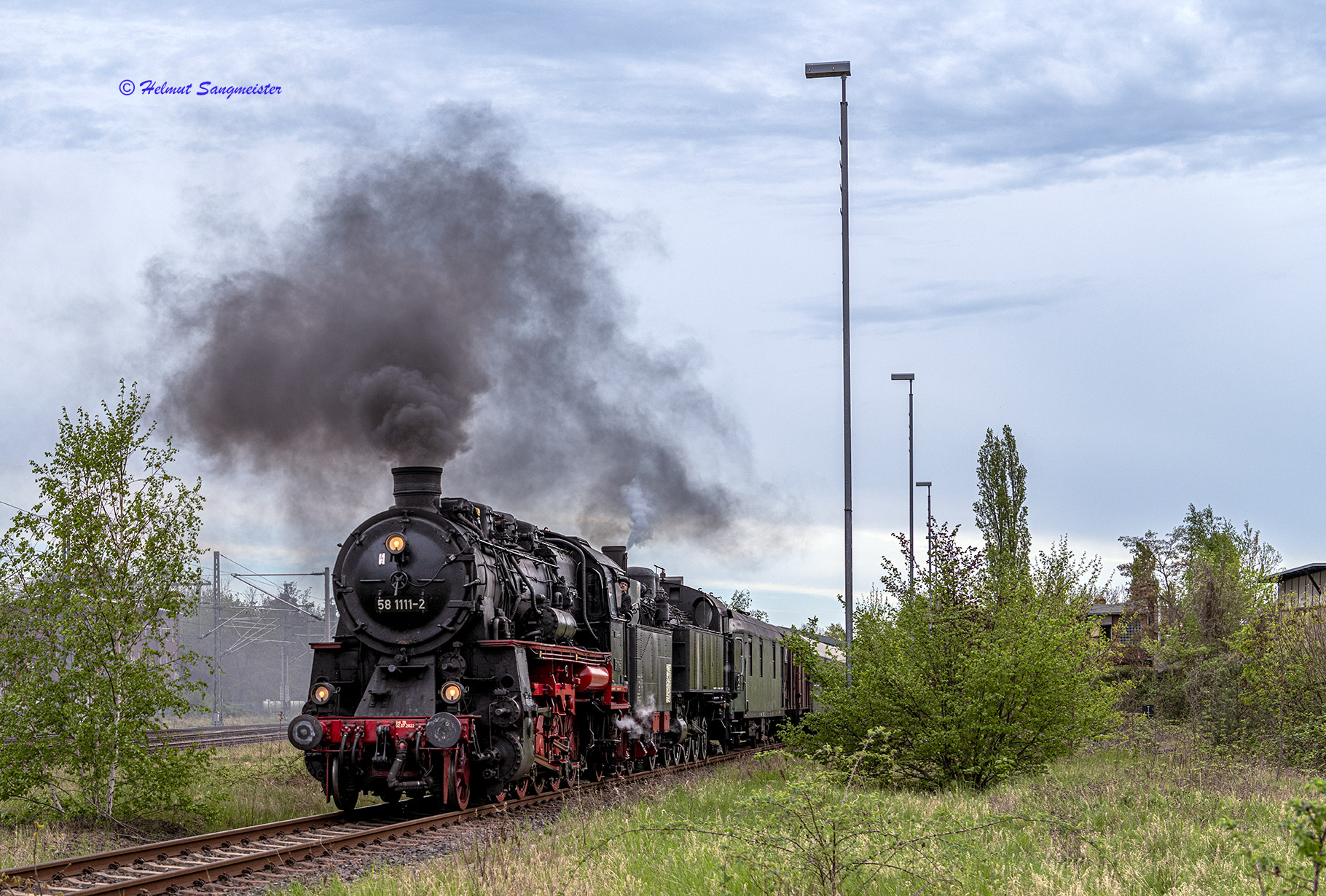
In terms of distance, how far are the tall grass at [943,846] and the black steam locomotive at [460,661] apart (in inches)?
67.1

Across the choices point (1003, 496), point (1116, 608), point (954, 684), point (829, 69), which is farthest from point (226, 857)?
point (1116, 608)

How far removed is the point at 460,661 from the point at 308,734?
1.95 m

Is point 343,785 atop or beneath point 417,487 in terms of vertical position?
beneath

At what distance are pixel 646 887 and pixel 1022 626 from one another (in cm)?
870

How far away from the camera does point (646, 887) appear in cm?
Result: 841

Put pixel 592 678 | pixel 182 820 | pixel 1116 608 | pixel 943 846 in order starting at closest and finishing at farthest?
pixel 943 846 → pixel 182 820 → pixel 592 678 → pixel 1116 608

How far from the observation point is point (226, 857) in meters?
10.7

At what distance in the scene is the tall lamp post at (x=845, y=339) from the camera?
1706 centimetres

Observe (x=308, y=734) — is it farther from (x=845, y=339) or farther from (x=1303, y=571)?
(x=1303, y=571)

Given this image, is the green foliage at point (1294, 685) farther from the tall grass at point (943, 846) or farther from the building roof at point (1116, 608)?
the building roof at point (1116, 608)

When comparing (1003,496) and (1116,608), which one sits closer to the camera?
(1003,496)

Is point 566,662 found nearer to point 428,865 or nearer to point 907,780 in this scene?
point 907,780

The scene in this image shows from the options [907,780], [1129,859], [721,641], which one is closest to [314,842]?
[1129,859]

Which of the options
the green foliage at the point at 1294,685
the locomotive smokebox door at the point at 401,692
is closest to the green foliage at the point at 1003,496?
the green foliage at the point at 1294,685
